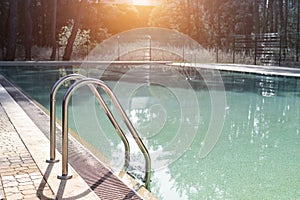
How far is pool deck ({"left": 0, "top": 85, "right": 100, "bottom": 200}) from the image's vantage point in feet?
7.64

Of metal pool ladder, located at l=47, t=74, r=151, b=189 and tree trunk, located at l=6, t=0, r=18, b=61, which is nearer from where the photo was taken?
metal pool ladder, located at l=47, t=74, r=151, b=189

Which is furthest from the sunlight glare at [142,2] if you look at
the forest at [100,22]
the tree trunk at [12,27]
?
the tree trunk at [12,27]

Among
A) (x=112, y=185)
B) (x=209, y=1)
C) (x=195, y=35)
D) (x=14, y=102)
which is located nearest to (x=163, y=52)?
(x=195, y=35)

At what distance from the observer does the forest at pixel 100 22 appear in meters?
18.4

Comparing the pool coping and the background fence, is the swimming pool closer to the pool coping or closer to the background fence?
the pool coping

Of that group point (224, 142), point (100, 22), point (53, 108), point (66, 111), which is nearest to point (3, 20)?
point (100, 22)

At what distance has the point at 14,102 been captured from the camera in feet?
18.5

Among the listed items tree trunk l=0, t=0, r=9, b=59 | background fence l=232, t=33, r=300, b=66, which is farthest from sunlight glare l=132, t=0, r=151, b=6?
background fence l=232, t=33, r=300, b=66

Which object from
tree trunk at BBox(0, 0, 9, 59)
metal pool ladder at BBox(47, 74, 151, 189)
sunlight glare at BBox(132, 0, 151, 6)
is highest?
sunlight glare at BBox(132, 0, 151, 6)

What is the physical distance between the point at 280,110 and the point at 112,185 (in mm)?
4914

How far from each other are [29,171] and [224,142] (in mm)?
2466

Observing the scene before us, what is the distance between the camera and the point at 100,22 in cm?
2755

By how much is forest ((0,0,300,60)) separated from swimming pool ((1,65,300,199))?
886cm

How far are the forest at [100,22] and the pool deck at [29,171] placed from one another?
13600 mm
